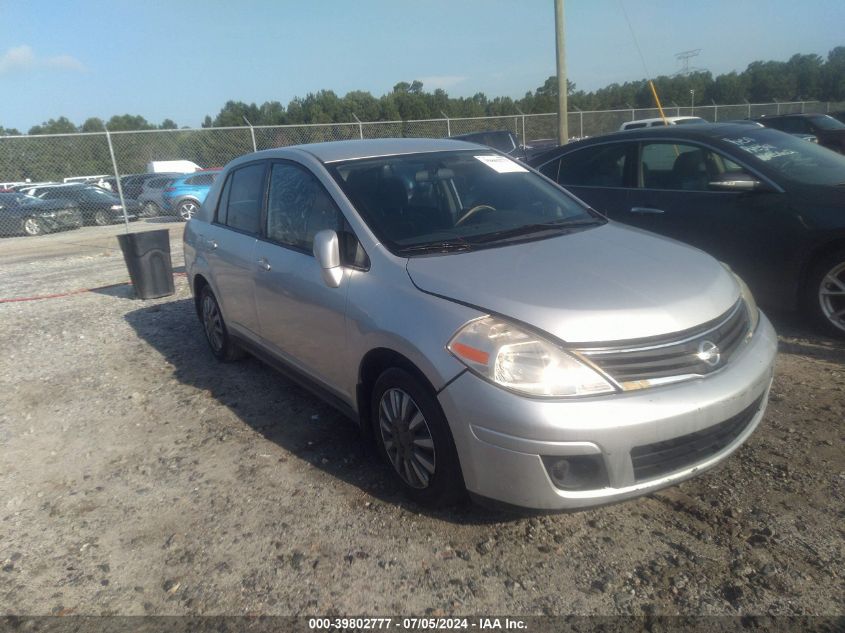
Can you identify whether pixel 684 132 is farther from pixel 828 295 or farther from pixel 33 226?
→ pixel 33 226

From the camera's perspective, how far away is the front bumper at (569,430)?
95.7 inches

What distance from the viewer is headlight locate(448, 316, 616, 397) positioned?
97.8 inches

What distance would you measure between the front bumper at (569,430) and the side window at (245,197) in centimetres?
235

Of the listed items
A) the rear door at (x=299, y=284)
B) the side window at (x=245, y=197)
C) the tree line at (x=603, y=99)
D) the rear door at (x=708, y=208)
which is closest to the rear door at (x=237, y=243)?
the side window at (x=245, y=197)

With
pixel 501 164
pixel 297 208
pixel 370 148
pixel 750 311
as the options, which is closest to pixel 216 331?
pixel 297 208

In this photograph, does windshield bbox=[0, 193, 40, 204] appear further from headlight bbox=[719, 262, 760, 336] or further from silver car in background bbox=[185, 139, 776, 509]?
headlight bbox=[719, 262, 760, 336]

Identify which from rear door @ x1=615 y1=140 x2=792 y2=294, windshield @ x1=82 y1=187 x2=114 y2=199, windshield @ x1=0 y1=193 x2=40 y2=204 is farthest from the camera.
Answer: windshield @ x1=82 y1=187 x2=114 y2=199

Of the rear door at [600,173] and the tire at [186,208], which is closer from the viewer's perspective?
the rear door at [600,173]

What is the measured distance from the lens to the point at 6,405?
4848mm

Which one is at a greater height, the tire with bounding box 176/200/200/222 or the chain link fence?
the chain link fence

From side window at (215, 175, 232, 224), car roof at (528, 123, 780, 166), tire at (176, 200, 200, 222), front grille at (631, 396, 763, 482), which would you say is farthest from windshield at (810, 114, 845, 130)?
tire at (176, 200, 200, 222)

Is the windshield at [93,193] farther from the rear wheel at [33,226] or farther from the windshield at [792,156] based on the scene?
the windshield at [792,156]

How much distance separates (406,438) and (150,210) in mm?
20070

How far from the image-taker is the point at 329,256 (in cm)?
331
